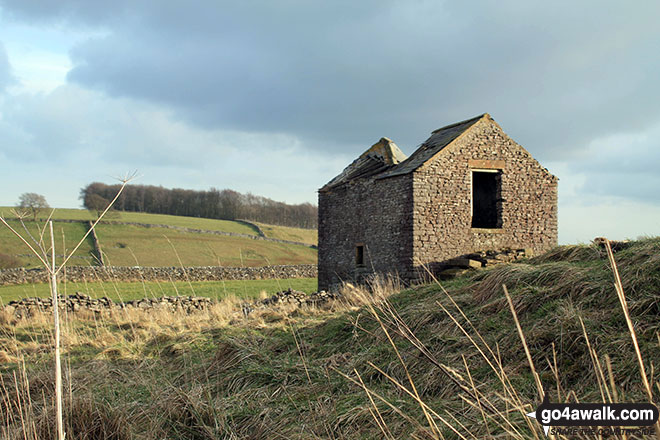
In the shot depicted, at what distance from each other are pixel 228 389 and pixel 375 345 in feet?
5.88

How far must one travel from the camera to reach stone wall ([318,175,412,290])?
13977mm

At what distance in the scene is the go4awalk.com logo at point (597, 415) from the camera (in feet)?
5.48

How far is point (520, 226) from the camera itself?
1497 cm

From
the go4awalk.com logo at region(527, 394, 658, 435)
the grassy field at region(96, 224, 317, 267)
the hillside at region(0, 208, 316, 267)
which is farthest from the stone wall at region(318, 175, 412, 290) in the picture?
the grassy field at region(96, 224, 317, 267)

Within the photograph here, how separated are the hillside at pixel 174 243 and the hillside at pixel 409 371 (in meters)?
31.5

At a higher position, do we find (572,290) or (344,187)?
(344,187)

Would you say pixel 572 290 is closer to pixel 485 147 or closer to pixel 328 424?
pixel 328 424

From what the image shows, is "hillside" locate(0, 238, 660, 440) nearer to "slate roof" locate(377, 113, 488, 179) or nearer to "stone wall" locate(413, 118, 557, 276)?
"stone wall" locate(413, 118, 557, 276)

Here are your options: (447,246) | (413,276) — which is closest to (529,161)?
(447,246)

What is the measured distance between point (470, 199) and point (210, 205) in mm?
62468

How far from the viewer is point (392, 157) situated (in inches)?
665

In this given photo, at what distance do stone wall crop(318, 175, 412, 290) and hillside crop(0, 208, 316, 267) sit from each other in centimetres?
2114

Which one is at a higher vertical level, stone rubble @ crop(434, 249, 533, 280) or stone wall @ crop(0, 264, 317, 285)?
stone rubble @ crop(434, 249, 533, 280)

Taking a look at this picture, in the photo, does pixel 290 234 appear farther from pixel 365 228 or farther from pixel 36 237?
pixel 365 228
